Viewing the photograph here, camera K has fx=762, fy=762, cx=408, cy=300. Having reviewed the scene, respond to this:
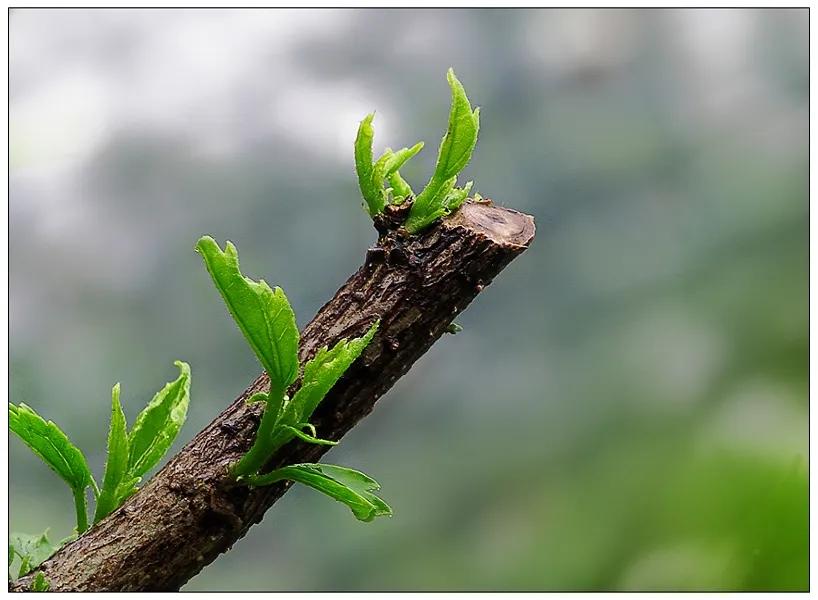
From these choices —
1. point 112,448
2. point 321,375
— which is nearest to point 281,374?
point 321,375

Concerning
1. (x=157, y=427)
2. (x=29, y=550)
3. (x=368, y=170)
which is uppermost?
(x=368, y=170)

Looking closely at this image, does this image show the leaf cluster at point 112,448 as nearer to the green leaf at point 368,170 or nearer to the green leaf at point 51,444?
the green leaf at point 51,444

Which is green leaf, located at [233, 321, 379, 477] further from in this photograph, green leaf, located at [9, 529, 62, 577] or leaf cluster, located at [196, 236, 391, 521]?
green leaf, located at [9, 529, 62, 577]

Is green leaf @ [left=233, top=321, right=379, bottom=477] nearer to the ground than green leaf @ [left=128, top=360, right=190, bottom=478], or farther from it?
farther from it

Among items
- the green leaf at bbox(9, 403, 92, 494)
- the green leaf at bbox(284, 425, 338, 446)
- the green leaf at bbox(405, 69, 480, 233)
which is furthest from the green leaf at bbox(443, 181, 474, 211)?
the green leaf at bbox(9, 403, 92, 494)

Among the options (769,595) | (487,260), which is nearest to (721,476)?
(769,595)

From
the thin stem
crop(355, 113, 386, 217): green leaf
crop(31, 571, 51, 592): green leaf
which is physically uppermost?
crop(355, 113, 386, 217): green leaf

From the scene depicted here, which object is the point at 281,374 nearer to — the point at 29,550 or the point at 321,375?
the point at 321,375
